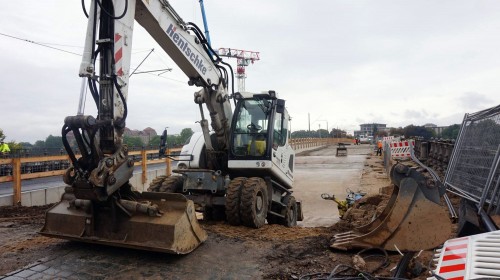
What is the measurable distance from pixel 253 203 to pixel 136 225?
7.47 ft

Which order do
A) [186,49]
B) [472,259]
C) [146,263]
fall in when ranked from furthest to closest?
[186,49], [146,263], [472,259]

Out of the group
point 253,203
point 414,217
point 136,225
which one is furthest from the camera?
point 253,203

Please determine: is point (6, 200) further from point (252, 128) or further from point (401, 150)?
point (401, 150)

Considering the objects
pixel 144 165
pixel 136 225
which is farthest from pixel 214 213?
pixel 144 165

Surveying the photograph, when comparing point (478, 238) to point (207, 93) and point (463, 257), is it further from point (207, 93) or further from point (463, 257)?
point (207, 93)

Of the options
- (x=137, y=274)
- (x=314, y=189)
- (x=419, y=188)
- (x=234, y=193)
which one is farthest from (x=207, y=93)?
(x=314, y=189)

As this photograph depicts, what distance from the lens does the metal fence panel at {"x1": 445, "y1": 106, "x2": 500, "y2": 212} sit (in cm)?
516

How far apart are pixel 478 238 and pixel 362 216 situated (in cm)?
626

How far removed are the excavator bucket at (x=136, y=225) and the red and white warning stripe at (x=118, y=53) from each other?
1.73m

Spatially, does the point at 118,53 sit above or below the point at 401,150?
above

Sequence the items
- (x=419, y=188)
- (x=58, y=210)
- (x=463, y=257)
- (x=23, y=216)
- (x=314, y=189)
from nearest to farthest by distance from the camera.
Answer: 1. (x=463, y=257)
2. (x=419, y=188)
3. (x=58, y=210)
4. (x=23, y=216)
5. (x=314, y=189)

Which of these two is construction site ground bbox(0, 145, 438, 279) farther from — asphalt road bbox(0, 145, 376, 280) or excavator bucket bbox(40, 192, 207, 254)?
excavator bucket bbox(40, 192, 207, 254)

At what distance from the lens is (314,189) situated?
17188 mm

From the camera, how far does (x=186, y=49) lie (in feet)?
21.7
